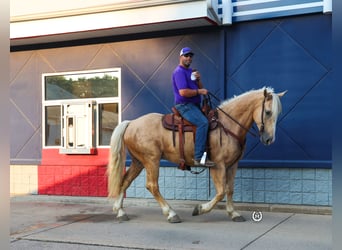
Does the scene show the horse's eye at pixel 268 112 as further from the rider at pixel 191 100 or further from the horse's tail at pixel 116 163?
the horse's tail at pixel 116 163

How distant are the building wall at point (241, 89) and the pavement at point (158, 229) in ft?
1.61

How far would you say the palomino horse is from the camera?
6.19 metres

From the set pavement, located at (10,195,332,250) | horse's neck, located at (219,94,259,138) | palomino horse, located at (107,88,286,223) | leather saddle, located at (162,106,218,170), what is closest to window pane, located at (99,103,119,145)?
pavement, located at (10,195,332,250)

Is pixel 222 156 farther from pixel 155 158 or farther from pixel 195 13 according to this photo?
pixel 195 13

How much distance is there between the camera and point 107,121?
916cm

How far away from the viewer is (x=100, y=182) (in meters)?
8.95

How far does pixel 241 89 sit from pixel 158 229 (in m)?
3.29

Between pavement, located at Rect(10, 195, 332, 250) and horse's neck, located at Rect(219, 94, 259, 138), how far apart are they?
150cm

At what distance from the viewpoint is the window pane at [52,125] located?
31.5 ft

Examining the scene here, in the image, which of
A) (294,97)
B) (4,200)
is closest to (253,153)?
(294,97)

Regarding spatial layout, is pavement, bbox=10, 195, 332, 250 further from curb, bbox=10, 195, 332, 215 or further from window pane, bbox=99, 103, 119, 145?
window pane, bbox=99, 103, 119, 145

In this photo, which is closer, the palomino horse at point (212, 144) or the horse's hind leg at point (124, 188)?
the palomino horse at point (212, 144)

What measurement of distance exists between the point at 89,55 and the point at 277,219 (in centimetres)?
548

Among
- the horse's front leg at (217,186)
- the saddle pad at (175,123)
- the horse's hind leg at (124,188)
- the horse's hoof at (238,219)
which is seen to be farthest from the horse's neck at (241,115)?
the horse's hind leg at (124,188)
